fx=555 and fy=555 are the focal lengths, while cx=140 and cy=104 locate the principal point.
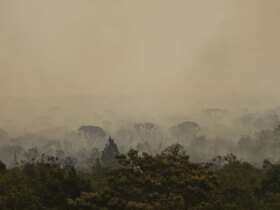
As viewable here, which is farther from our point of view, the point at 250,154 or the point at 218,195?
the point at 250,154

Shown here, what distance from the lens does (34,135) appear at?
31.0 m

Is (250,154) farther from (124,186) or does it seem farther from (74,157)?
(124,186)

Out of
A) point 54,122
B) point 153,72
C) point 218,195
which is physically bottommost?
point 218,195

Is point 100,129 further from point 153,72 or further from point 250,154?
point 250,154

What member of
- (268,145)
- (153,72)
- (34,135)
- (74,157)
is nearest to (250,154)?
(268,145)

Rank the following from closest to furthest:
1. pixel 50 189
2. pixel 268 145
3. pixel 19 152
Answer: pixel 50 189, pixel 19 152, pixel 268 145

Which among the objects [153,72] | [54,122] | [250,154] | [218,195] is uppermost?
[153,72]

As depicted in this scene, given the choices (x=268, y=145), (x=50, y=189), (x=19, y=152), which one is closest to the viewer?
(x=50, y=189)

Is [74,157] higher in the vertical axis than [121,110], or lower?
lower

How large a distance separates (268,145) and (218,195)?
18162mm

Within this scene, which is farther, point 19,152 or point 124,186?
point 19,152

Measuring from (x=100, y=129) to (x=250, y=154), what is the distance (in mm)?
8836

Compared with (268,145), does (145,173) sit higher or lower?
lower

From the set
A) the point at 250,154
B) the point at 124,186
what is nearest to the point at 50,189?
the point at 124,186
